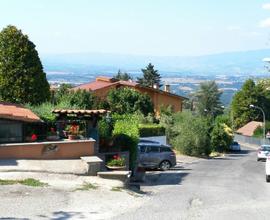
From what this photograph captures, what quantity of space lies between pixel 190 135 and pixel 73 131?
31.4m

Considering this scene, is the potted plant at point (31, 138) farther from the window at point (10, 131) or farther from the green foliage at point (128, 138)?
the green foliage at point (128, 138)

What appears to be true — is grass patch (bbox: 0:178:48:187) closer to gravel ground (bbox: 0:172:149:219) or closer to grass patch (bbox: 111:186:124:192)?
gravel ground (bbox: 0:172:149:219)

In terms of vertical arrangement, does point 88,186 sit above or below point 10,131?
below

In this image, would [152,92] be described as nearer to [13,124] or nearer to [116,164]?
[116,164]

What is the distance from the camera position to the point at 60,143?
20.6 metres

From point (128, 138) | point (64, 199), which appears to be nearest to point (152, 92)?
point (128, 138)

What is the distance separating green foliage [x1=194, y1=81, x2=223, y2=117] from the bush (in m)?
93.2

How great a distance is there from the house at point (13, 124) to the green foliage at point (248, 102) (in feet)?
288

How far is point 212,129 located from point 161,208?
5040cm

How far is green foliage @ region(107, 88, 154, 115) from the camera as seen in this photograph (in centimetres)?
5550

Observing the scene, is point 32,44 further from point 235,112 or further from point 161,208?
point 235,112

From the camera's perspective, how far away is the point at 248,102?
→ 349 ft

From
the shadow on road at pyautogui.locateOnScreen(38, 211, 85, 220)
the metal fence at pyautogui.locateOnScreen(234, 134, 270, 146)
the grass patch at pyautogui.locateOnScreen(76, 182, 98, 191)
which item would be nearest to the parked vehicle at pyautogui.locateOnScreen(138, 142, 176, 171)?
the grass patch at pyautogui.locateOnScreen(76, 182, 98, 191)

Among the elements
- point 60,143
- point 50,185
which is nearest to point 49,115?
point 60,143
